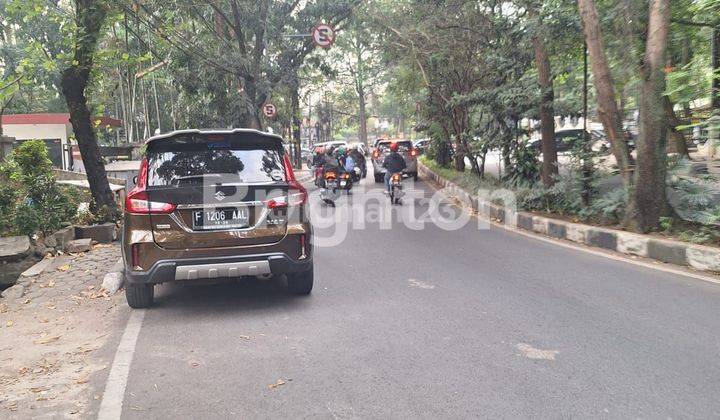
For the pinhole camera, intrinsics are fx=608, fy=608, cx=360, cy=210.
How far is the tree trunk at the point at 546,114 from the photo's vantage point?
12445mm

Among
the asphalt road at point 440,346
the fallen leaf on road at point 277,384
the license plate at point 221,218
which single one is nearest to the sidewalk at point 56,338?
the asphalt road at point 440,346

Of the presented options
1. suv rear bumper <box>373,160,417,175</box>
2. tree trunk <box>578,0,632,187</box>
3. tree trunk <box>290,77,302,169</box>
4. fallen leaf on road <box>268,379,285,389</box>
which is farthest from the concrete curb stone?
tree trunk <box>290,77,302,169</box>

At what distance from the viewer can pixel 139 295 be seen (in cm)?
609

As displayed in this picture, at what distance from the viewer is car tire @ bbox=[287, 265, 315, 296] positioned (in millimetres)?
6293

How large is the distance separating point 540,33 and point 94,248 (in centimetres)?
868

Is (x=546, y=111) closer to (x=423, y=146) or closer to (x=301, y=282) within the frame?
(x=301, y=282)

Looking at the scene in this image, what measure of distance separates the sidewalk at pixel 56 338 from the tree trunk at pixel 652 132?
684cm

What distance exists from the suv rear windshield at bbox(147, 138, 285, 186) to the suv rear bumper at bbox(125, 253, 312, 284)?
729 mm

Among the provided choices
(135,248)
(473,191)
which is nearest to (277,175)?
(135,248)

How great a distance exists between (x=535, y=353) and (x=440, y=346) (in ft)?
2.34

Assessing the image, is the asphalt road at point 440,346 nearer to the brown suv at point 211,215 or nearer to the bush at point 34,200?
the brown suv at point 211,215

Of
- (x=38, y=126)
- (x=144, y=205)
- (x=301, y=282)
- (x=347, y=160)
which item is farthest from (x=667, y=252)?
(x=38, y=126)

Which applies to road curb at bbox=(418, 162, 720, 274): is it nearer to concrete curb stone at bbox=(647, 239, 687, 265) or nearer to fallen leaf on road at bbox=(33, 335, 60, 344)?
concrete curb stone at bbox=(647, 239, 687, 265)

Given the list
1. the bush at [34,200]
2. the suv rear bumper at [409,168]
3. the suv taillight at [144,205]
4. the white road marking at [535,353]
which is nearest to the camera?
the white road marking at [535,353]
